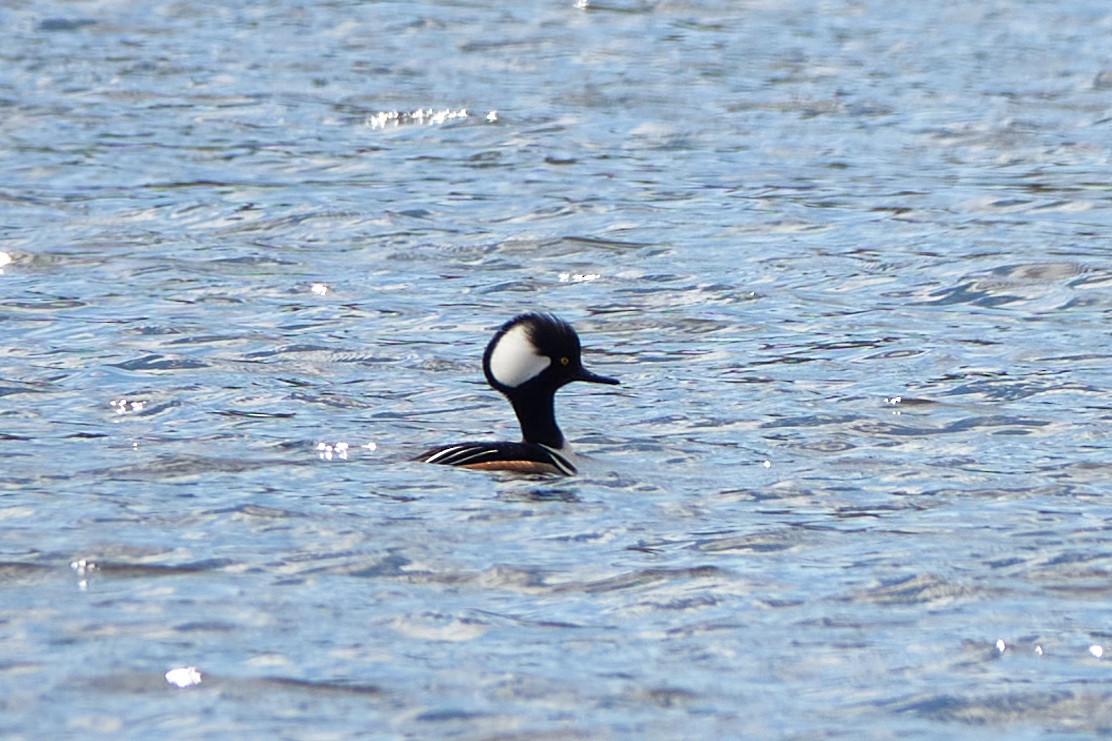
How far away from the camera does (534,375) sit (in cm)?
975

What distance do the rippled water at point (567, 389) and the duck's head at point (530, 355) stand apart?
0.52 metres

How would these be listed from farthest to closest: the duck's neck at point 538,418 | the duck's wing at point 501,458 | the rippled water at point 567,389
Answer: the duck's neck at point 538,418 < the duck's wing at point 501,458 < the rippled water at point 567,389

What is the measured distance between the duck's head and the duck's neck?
34mm

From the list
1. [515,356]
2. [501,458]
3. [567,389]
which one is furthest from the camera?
[567,389]

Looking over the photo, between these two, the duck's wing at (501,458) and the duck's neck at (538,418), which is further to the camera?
the duck's neck at (538,418)

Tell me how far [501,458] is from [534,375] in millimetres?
449

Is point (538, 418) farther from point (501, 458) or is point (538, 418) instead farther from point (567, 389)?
point (567, 389)

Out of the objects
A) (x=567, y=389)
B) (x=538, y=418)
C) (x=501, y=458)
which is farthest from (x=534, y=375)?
(x=567, y=389)

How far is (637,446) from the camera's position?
406 inches

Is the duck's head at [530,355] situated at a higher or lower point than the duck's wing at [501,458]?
higher

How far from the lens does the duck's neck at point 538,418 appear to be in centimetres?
979

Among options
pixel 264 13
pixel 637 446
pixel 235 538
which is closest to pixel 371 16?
pixel 264 13

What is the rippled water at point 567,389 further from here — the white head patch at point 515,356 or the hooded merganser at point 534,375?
the white head patch at point 515,356

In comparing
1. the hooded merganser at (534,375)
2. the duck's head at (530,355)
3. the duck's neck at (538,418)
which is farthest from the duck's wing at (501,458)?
the duck's head at (530,355)
